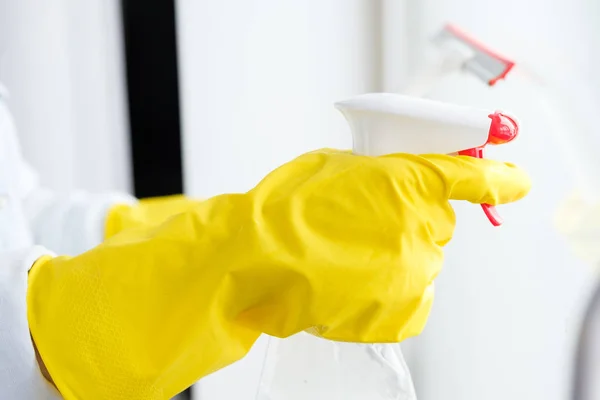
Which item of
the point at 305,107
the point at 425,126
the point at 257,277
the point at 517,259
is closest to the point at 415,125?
the point at 425,126

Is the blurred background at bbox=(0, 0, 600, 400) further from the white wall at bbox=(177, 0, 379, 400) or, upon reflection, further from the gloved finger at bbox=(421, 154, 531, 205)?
the gloved finger at bbox=(421, 154, 531, 205)

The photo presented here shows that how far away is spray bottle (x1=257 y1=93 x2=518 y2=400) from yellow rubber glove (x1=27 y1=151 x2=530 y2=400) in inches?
0.6

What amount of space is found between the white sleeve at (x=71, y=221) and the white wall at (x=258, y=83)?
298mm

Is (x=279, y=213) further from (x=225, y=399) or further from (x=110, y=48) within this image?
(x=110, y=48)

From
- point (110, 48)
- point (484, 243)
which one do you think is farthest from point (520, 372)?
point (110, 48)

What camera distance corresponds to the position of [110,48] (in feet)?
3.59

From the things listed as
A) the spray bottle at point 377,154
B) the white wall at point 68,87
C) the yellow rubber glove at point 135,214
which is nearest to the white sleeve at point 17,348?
the spray bottle at point 377,154

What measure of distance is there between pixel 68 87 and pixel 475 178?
0.87 m

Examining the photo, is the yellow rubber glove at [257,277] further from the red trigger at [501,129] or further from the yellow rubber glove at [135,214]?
the yellow rubber glove at [135,214]

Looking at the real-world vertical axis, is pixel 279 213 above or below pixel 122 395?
above

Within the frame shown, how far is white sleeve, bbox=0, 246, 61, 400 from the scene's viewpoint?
0.40 metres

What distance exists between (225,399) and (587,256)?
60cm

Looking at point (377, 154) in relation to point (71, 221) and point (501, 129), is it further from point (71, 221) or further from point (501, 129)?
point (71, 221)

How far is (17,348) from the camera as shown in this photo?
1.30 ft
